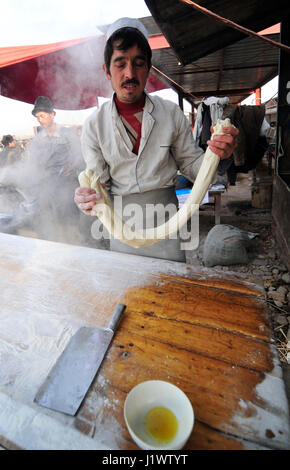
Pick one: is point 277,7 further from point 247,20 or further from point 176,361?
point 176,361

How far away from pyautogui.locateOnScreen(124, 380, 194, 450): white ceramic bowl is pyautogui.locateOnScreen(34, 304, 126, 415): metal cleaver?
0.23 metres

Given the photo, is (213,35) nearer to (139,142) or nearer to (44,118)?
(139,142)

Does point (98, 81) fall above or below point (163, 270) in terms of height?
above

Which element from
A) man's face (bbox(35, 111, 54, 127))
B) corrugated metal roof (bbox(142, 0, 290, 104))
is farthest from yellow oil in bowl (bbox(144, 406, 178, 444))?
man's face (bbox(35, 111, 54, 127))

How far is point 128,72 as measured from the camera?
1.77m

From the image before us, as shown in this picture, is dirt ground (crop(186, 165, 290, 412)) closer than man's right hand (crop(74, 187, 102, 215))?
No

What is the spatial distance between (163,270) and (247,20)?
3.37 meters

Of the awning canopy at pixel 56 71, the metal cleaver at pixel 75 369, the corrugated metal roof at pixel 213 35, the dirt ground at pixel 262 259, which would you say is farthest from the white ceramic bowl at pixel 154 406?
the awning canopy at pixel 56 71

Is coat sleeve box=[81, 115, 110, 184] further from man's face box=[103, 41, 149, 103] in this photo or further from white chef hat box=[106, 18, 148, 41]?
white chef hat box=[106, 18, 148, 41]

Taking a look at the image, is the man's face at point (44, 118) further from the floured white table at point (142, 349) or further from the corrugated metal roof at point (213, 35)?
the floured white table at point (142, 349)

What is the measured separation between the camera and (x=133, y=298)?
4.82 ft

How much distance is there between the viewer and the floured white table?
0.82m

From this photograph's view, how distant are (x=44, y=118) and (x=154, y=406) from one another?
4.82 metres
